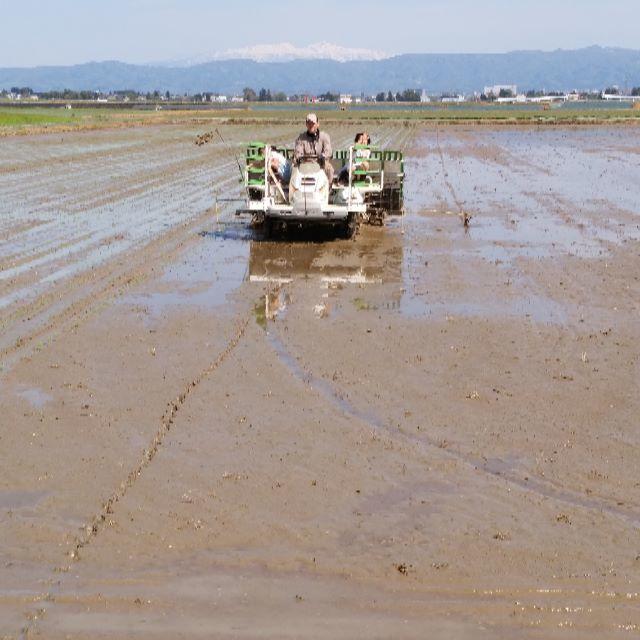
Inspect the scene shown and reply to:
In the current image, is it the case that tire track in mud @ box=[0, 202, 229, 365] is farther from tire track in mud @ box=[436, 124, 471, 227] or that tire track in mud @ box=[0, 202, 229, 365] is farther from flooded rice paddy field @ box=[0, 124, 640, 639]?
tire track in mud @ box=[436, 124, 471, 227]

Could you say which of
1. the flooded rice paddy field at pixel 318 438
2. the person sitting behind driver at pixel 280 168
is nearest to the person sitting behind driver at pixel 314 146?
the person sitting behind driver at pixel 280 168

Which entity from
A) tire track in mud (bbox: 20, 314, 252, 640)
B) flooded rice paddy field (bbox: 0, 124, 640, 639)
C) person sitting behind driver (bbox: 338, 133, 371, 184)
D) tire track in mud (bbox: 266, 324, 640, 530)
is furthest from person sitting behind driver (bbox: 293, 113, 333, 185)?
tire track in mud (bbox: 266, 324, 640, 530)

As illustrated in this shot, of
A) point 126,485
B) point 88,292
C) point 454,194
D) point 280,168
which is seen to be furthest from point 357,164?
point 126,485

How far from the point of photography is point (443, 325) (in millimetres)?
11008

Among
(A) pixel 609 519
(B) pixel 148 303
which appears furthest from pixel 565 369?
(B) pixel 148 303

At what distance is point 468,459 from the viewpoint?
23.7ft

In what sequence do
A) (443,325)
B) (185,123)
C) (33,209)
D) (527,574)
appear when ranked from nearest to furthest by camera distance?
1. (527,574)
2. (443,325)
3. (33,209)
4. (185,123)

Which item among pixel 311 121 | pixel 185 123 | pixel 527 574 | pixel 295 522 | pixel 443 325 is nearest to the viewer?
pixel 527 574

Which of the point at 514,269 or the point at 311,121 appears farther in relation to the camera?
the point at 311,121

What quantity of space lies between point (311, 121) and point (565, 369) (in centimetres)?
780

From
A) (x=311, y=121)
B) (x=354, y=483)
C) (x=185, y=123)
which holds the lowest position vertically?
(x=185, y=123)

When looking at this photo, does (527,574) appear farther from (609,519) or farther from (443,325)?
(443,325)

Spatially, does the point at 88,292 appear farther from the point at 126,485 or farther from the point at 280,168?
the point at 126,485

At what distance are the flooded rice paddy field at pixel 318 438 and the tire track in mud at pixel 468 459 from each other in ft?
0.08
